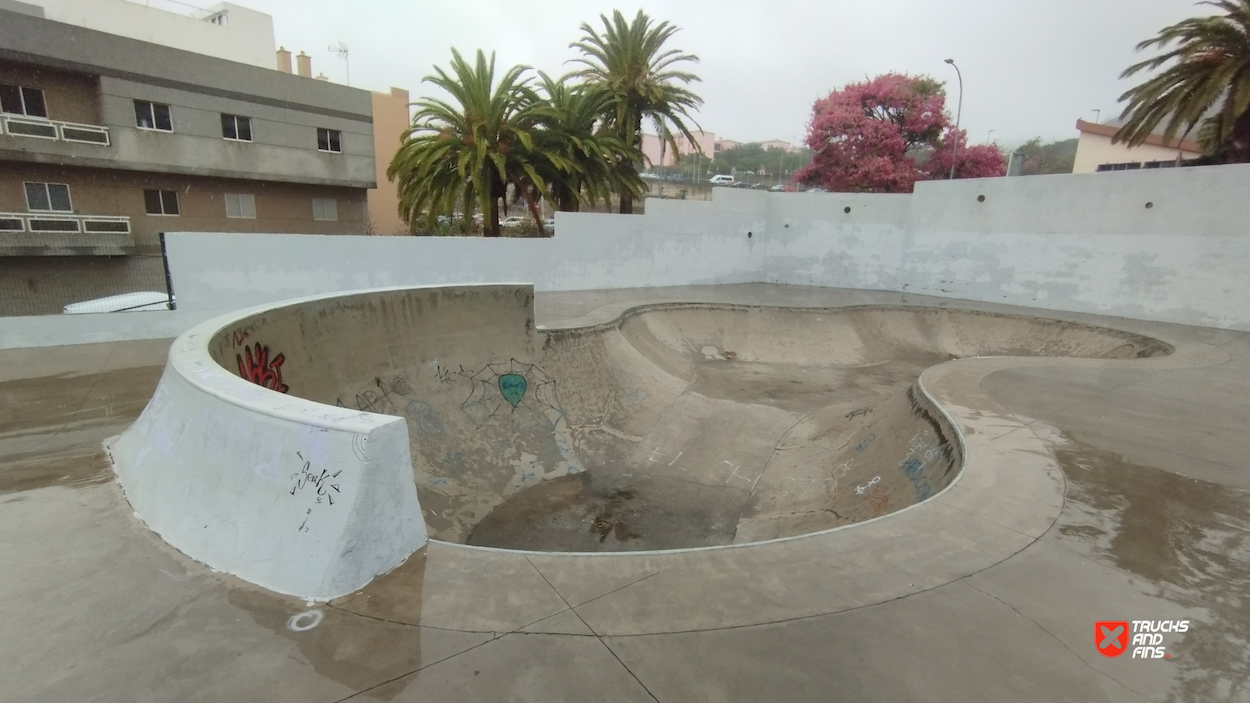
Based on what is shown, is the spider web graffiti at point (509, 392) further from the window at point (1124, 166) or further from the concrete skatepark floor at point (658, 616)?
the window at point (1124, 166)

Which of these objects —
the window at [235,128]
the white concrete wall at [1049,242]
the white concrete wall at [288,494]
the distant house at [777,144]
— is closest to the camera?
the white concrete wall at [288,494]

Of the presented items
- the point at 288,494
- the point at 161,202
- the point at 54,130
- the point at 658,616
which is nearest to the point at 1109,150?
the point at 658,616

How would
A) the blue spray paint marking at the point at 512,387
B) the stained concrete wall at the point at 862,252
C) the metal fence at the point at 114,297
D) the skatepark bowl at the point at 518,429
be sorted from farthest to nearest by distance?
1. the stained concrete wall at the point at 862,252
2. the blue spray paint marking at the point at 512,387
3. the metal fence at the point at 114,297
4. the skatepark bowl at the point at 518,429

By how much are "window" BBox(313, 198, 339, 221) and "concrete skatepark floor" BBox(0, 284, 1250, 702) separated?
73.6 ft

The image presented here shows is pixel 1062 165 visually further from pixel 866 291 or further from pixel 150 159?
pixel 150 159

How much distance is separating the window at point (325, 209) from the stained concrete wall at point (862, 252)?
13.0 m

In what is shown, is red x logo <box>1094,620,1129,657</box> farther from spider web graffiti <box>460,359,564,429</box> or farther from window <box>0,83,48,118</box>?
window <box>0,83,48,118</box>

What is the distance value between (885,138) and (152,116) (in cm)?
3120

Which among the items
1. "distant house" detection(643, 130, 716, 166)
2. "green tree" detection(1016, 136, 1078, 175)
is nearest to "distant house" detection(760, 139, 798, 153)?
"distant house" detection(643, 130, 716, 166)

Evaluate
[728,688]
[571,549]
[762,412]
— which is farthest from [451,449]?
[728,688]

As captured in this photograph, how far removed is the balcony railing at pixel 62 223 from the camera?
1731 centimetres

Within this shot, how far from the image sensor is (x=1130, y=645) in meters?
3.26

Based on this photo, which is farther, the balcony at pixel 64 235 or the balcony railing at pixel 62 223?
the balcony railing at pixel 62 223

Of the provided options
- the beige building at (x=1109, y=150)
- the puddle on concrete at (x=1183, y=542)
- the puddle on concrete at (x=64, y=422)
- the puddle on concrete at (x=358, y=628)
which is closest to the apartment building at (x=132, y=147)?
the puddle on concrete at (x=64, y=422)
